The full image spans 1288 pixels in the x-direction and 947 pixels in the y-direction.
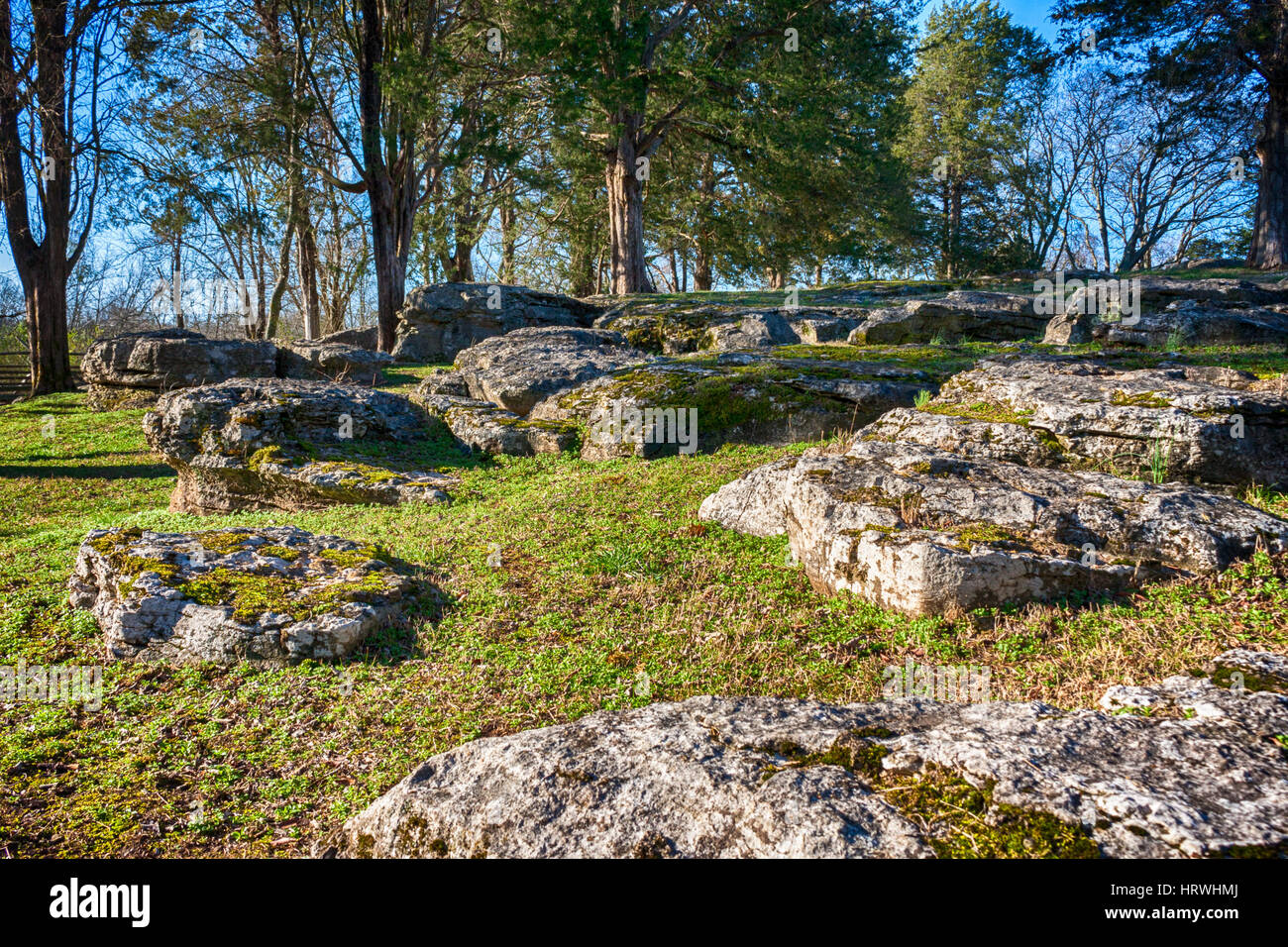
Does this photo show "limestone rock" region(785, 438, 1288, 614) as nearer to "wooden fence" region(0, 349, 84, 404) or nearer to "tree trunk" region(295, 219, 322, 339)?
"wooden fence" region(0, 349, 84, 404)

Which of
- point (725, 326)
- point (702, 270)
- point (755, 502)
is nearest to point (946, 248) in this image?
point (702, 270)

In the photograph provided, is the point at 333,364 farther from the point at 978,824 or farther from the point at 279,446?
the point at 978,824

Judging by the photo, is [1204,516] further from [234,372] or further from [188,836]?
[234,372]

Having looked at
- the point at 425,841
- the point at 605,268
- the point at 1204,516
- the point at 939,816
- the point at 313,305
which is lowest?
the point at 425,841

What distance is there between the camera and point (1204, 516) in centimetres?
496

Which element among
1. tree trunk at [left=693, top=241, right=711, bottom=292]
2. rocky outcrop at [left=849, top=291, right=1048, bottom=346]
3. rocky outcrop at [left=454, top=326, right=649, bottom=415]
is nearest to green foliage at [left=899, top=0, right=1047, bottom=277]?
tree trunk at [left=693, top=241, right=711, bottom=292]

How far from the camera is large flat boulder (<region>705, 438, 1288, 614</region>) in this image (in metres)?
4.67

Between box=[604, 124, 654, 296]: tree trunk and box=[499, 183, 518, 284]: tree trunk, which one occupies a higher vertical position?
box=[499, 183, 518, 284]: tree trunk

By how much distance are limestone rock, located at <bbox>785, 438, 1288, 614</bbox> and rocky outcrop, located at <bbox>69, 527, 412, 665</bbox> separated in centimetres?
328

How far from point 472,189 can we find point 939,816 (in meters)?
33.0

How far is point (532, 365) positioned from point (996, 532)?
8626mm

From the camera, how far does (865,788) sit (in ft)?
8.03

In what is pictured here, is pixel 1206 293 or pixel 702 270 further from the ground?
pixel 702 270

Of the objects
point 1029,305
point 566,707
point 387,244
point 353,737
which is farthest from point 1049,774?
point 387,244
